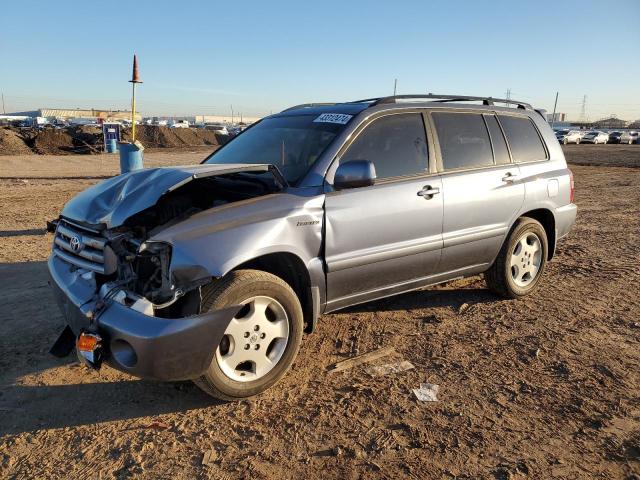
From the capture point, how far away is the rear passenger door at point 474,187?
170 inches

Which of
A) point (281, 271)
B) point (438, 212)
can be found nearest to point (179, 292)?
point (281, 271)

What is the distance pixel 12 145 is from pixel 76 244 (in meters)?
28.9

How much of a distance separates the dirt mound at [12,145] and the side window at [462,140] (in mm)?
27350

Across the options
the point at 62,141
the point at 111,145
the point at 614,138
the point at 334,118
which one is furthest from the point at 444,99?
the point at 614,138

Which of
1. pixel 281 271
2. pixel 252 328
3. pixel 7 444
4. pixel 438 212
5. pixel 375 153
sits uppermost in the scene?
pixel 375 153

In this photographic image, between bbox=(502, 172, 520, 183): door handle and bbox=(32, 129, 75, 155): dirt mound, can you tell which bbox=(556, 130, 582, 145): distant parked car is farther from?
bbox=(502, 172, 520, 183): door handle

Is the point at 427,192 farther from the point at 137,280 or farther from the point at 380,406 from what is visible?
the point at 137,280

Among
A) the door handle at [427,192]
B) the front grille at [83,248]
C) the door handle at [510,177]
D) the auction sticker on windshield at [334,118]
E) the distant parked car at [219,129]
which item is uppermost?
the auction sticker on windshield at [334,118]

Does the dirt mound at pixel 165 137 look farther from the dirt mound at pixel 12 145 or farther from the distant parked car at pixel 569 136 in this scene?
the distant parked car at pixel 569 136

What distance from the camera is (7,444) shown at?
2.75 metres

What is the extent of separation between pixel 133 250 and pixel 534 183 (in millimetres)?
3830

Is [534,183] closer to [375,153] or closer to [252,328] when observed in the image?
[375,153]

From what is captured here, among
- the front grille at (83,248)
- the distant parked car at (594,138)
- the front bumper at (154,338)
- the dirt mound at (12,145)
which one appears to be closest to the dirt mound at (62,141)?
the dirt mound at (12,145)

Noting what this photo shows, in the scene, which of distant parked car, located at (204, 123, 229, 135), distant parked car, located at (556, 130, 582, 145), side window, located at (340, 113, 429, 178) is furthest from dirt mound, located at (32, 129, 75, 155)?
distant parked car, located at (556, 130, 582, 145)
